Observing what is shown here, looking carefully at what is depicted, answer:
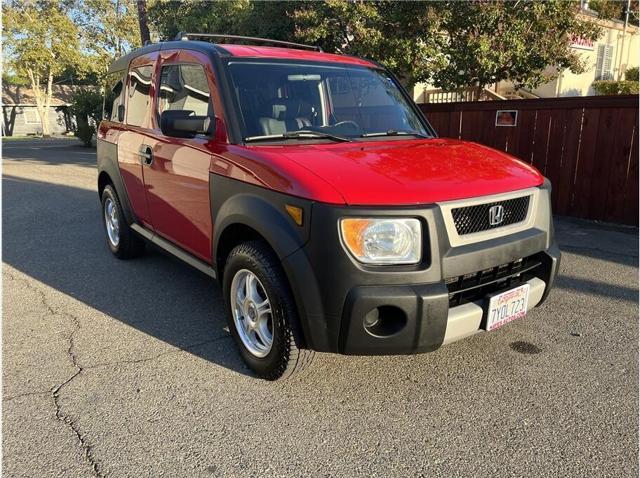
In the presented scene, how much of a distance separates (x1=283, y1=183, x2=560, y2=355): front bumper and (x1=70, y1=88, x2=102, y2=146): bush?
21952mm

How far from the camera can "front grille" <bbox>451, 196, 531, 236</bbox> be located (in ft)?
A: 8.70

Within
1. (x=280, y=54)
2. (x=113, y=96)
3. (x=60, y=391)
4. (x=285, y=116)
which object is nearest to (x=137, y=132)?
(x=113, y=96)

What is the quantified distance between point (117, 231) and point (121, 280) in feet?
2.47

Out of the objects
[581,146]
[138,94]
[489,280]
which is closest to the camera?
[489,280]

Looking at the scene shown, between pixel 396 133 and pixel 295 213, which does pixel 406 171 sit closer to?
pixel 295 213

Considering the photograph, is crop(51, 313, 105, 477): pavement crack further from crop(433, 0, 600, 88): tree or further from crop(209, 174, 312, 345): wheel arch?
crop(433, 0, 600, 88): tree

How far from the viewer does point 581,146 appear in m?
7.18

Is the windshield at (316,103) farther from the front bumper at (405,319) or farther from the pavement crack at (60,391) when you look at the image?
the pavement crack at (60,391)

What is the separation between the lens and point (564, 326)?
12.6 ft

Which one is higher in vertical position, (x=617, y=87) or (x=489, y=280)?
(x=617, y=87)

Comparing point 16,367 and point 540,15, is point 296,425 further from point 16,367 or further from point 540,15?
point 540,15

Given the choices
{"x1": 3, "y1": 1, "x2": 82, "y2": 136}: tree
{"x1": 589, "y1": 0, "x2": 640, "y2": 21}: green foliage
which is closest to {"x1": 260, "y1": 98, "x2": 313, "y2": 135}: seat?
{"x1": 589, "y1": 0, "x2": 640, "y2": 21}: green foliage

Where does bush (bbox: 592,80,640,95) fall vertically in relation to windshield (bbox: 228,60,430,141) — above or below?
above

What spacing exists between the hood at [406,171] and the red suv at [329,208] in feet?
0.04
